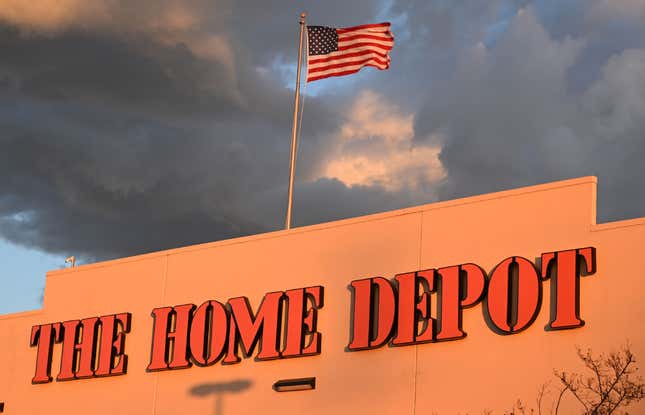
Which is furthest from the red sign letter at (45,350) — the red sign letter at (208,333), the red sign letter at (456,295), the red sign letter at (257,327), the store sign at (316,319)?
the red sign letter at (456,295)

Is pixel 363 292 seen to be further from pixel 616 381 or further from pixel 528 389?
pixel 616 381

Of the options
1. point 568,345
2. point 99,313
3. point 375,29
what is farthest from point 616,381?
point 99,313

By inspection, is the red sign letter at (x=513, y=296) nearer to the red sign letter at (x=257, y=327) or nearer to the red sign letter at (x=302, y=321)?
the red sign letter at (x=302, y=321)

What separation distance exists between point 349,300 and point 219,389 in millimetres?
4840

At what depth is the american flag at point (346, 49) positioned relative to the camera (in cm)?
3456

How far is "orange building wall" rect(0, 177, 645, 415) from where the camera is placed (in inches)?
1030

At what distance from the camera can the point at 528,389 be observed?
86.5 feet

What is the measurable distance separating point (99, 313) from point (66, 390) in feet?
8.34

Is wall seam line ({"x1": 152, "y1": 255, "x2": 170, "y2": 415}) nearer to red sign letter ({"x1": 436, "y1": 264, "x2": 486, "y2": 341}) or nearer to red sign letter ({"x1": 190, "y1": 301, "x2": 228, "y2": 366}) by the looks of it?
red sign letter ({"x1": 190, "y1": 301, "x2": 228, "y2": 366})

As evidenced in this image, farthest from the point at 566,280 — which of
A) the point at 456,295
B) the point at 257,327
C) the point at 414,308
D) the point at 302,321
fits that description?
the point at 257,327

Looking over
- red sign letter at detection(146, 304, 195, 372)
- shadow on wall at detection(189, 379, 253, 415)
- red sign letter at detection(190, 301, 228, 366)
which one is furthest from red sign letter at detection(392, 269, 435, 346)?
red sign letter at detection(146, 304, 195, 372)

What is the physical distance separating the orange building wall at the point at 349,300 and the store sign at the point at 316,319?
239 millimetres

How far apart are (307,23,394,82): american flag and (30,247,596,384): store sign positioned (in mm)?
7370

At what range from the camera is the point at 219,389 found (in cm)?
3228
